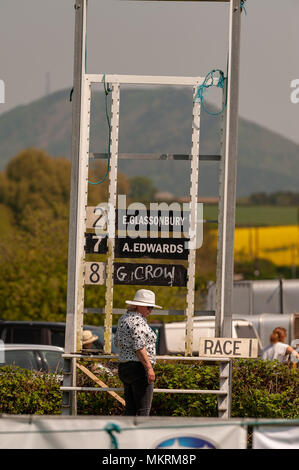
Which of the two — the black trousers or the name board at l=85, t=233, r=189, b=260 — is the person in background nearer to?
the name board at l=85, t=233, r=189, b=260

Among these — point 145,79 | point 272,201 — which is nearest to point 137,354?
point 145,79

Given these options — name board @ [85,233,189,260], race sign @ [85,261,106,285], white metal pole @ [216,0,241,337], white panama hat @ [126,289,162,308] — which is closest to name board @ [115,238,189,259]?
name board @ [85,233,189,260]

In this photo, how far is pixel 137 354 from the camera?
8.40m

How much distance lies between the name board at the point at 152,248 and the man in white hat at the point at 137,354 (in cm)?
74

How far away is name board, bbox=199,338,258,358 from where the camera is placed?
28.8 feet

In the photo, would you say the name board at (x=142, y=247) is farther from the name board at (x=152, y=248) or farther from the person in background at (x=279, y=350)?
the person in background at (x=279, y=350)

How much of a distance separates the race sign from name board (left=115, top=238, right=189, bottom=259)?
8.5 inches

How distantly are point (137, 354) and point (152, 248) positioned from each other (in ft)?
4.26

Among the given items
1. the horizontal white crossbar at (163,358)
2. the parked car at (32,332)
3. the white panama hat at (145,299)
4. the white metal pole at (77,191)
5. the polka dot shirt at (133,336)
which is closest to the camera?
the polka dot shirt at (133,336)

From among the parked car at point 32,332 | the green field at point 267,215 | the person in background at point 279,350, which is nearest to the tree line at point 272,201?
the green field at point 267,215

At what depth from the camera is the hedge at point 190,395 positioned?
918 centimetres

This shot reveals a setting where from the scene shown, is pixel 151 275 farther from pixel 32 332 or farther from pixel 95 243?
pixel 32 332
